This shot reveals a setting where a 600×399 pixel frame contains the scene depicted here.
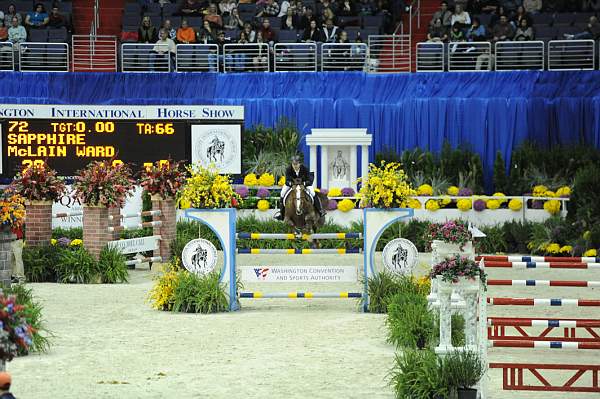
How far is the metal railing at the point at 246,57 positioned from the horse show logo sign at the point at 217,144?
10.2 ft

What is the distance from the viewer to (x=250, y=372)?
40.5ft

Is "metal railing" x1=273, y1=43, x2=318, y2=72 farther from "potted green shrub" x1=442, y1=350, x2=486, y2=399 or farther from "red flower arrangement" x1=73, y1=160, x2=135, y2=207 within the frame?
"potted green shrub" x1=442, y1=350, x2=486, y2=399

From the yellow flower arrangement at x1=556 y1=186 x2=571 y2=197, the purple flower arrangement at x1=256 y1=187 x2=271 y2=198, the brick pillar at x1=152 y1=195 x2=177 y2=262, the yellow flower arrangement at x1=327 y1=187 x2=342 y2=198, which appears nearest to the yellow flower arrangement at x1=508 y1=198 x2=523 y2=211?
the yellow flower arrangement at x1=556 y1=186 x2=571 y2=197

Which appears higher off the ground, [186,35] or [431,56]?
[186,35]

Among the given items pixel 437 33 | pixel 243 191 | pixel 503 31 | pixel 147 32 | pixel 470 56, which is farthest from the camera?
pixel 147 32

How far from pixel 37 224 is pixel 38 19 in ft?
41.5

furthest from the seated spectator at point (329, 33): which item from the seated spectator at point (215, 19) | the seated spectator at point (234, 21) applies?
the seated spectator at point (215, 19)

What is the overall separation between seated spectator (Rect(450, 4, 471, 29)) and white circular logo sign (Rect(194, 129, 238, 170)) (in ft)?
24.0

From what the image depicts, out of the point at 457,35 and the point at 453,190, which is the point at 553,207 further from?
the point at 457,35

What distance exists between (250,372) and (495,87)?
19.3 meters

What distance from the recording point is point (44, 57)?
1236 inches

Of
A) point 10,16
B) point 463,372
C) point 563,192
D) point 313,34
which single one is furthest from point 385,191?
point 10,16

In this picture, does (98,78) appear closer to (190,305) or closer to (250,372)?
(190,305)

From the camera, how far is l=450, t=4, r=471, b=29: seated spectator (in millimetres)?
31906
